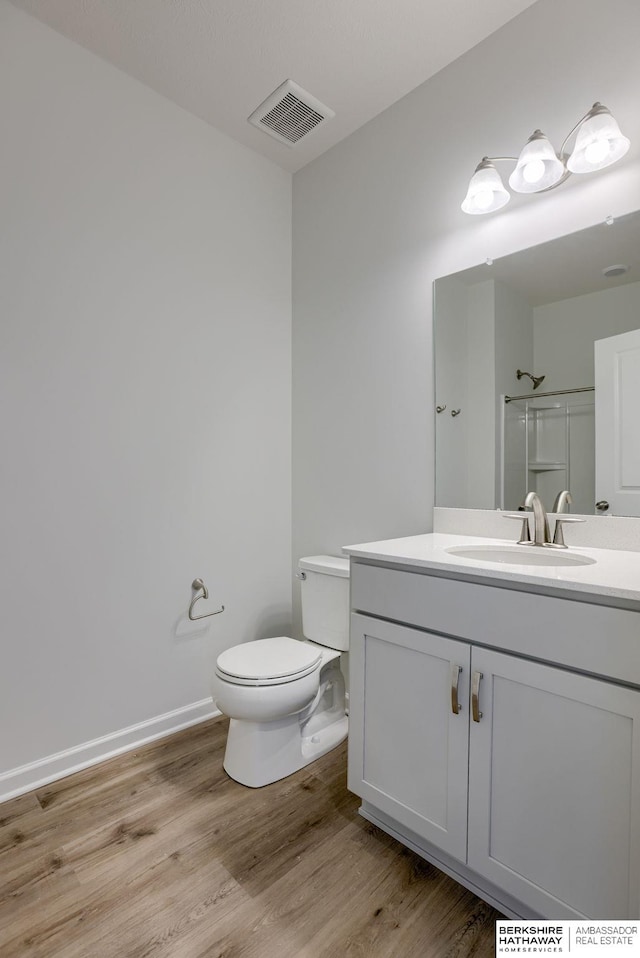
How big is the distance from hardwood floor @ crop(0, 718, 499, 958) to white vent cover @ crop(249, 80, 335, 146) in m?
2.67

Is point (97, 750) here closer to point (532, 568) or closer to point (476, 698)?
point (476, 698)

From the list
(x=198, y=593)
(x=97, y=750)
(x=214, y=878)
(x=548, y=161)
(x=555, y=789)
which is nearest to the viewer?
(x=555, y=789)

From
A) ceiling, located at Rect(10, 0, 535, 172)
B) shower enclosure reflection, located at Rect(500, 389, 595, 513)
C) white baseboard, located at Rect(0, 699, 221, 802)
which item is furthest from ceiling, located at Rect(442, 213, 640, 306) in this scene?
white baseboard, located at Rect(0, 699, 221, 802)

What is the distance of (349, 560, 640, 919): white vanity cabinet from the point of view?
0.99 m

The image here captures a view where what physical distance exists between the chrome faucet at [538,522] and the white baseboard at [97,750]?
1601 millimetres

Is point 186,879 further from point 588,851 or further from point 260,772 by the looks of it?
point 588,851

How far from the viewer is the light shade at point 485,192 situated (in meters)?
1.61

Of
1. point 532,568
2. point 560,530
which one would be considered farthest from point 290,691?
point 560,530

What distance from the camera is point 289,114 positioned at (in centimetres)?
Result: 212

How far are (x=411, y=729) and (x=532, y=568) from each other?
0.56m

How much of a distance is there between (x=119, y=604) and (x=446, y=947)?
4.85 feet

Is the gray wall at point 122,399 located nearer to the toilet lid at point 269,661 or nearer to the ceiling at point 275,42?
the ceiling at point 275,42

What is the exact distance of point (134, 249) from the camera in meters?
1.97

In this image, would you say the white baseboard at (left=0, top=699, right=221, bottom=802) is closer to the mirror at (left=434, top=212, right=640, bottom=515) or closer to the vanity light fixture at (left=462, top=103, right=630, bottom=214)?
the mirror at (left=434, top=212, right=640, bottom=515)
